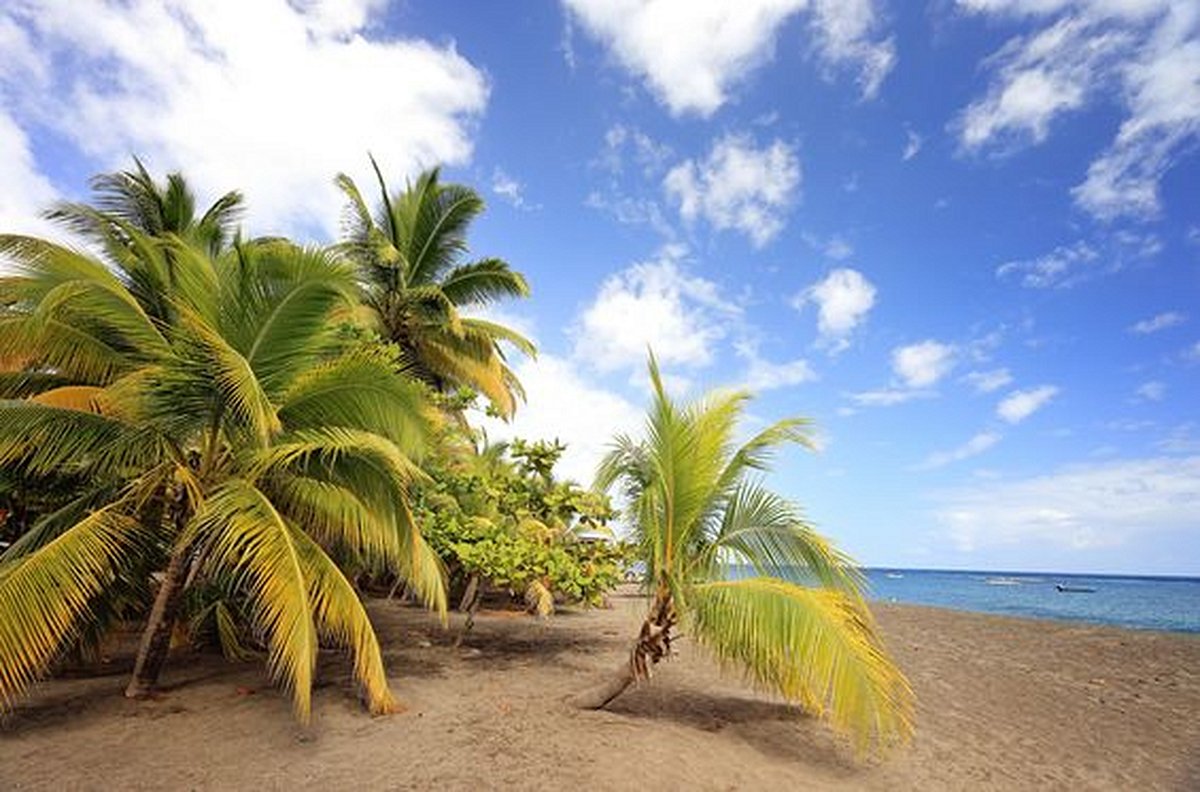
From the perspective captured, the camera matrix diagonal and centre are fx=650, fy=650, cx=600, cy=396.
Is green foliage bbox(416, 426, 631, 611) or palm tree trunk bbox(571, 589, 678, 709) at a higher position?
green foliage bbox(416, 426, 631, 611)

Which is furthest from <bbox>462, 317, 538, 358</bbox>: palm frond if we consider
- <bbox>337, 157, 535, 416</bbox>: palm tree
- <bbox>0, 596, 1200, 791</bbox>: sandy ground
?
<bbox>0, 596, 1200, 791</bbox>: sandy ground

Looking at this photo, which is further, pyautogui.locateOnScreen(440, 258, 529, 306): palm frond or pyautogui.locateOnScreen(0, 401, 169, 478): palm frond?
pyautogui.locateOnScreen(440, 258, 529, 306): palm frond

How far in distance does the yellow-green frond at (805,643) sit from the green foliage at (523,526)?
193 centimetres

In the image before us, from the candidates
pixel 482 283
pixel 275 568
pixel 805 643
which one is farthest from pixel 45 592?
pixel 482 283

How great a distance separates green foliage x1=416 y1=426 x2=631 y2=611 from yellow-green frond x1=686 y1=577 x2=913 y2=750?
6.34 feet

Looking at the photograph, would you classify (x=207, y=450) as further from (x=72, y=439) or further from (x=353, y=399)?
(x=353, y=399)

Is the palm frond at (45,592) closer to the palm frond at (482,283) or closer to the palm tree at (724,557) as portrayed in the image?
the palm tree at (724,557)

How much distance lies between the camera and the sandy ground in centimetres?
553

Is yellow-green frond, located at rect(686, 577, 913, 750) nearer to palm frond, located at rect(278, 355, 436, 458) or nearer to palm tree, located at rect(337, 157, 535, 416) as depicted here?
palm frond, located at rect(278, 355, 436, 458)

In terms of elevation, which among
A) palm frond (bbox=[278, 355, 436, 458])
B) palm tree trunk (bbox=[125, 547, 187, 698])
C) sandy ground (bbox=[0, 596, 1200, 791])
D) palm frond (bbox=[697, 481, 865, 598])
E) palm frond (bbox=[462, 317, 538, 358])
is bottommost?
sandy ground (bbox=[0, 596, 1200, 791])

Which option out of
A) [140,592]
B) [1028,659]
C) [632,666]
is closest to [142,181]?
[140,592]

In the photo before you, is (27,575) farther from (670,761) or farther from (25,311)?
(670,761)

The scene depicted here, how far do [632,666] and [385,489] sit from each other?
10.8 feet

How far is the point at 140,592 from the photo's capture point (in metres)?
7.64
